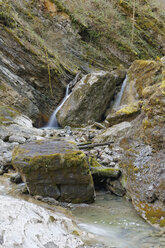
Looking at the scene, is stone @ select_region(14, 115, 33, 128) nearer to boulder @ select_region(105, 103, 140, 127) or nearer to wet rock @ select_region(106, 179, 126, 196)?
boulder @ select_region(105, 103, 140, 127)

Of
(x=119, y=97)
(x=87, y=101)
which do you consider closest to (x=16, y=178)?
(x=87, y=101)

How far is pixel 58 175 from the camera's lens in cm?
398

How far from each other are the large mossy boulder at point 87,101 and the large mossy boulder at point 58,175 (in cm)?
771

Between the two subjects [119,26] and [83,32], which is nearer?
[83,32]

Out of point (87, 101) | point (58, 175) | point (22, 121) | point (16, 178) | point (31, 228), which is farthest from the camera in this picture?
point (87, 101)

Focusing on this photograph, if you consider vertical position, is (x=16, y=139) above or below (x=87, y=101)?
below

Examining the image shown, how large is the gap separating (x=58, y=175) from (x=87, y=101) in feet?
27.2

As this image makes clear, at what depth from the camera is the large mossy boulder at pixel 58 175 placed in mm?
3932

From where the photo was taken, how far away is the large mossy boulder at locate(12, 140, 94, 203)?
393cm

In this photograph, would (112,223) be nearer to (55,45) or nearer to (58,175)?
(58,175)

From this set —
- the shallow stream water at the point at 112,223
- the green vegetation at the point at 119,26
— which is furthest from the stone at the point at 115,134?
the green vegetation at the point at 119,26

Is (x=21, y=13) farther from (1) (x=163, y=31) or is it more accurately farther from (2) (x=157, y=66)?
(1) (x=163, y=31)

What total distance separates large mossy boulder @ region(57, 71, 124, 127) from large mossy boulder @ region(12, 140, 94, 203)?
771 cm

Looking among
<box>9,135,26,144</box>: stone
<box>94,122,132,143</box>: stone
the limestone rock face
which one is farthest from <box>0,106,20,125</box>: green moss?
the limestone rock face
